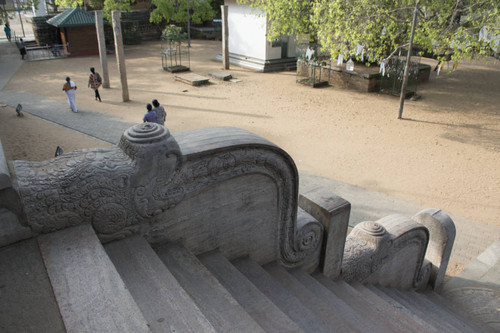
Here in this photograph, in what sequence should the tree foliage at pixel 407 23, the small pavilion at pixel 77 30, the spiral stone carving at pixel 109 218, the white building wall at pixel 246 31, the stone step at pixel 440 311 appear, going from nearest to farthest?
1. the spiral stone carving at pixel 109 218
2. the stone step at pixel 440 311
3. the tree foliage at pixel 407 23
4. the white building wall at pixel 246 31
5. the small pavilion at pixel 77 30

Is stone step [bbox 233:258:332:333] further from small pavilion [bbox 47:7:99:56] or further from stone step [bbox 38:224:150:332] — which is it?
small pavilion [bbox 47:7:99:56]

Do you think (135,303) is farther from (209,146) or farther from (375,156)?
(375,156)

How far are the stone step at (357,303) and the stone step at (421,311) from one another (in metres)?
0.93

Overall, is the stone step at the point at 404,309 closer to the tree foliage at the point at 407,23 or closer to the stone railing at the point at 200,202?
the stone railing at the point at 200,202

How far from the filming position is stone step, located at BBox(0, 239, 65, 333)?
215cm

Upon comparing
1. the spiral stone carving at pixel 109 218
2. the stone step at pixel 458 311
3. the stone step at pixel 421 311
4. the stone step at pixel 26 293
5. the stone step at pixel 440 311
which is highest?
the spiral stone carving at pixel 109 218

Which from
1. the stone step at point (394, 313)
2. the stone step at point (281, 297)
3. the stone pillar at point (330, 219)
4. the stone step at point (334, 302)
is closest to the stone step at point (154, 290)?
the stone step at point (281, 297)

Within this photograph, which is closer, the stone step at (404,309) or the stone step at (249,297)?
the stone step at (249,297)

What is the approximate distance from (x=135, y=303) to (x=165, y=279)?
1.42ft

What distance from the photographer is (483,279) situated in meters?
5.92

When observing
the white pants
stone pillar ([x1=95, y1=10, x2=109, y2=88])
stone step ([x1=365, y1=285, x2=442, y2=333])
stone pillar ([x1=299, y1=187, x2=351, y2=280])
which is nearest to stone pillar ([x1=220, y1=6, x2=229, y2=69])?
stone pillar ([x1=95, y1=10, x2=109, y2=88])

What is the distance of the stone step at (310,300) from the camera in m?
3.42

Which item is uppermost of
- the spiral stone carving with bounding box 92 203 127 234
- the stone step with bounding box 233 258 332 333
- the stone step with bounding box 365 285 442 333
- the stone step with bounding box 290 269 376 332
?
the spiral stone carving with bounding box 92 203 127 234

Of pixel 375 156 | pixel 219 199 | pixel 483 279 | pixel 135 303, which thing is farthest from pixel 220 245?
pixel 375 156
